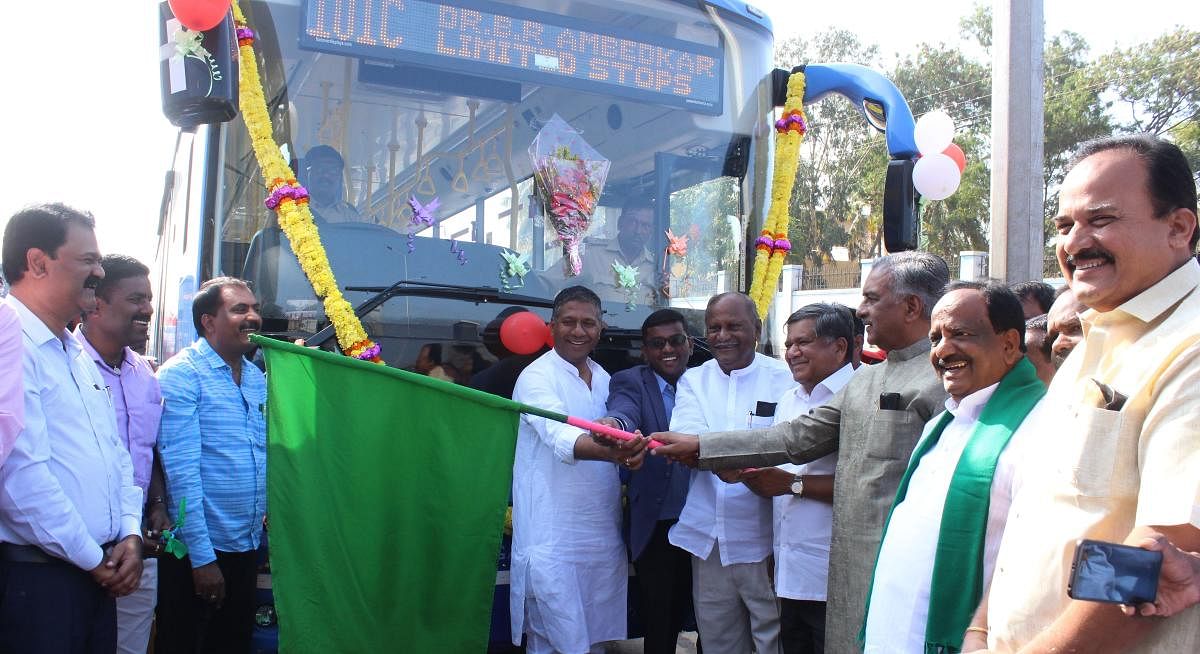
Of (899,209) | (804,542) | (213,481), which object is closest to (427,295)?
(213,481)

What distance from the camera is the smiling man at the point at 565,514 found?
12.3ft

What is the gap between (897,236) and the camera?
475 cm

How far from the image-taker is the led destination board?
402 centimetres

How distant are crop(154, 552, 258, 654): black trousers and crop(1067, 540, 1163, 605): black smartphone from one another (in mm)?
3084

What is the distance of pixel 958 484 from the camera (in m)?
2.22

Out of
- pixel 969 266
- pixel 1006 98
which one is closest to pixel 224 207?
pixel 1006 98

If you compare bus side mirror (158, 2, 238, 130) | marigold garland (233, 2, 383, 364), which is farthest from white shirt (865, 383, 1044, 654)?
bus side mirror (158, 2, 238, 130)

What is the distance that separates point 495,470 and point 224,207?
1804 mm

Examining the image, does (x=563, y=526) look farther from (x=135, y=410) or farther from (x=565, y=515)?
(x=135, y=410)

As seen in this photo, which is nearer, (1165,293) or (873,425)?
(1165,293)

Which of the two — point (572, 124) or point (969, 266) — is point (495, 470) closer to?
point (572, 124)

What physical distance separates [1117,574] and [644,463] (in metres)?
2.62

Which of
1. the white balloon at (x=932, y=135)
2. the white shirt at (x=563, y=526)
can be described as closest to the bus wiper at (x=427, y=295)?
the white shirt at (x=563, y=526)

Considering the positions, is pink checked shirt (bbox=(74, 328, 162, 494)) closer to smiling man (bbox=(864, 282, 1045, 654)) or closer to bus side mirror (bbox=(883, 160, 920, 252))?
smiling man (bbox=(864, 282, 1045, 654))
